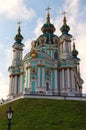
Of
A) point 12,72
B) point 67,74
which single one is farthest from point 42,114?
point 12,72

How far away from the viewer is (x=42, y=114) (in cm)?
3647

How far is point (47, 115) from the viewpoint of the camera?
118ft

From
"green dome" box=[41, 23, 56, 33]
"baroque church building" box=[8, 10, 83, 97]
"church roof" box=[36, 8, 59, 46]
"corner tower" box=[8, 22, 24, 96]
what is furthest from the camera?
"green dome" box=[41, 23, 56, 33]

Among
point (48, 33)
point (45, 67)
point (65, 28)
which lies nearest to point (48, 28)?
point (48, 33)

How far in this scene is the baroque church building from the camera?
56.4 m

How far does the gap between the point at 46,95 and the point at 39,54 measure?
14900 mm

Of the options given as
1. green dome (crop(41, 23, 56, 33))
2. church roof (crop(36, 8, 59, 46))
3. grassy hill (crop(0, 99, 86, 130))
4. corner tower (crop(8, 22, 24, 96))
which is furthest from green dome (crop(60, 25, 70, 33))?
grassy hill (crop(0, 99, 86, 130))

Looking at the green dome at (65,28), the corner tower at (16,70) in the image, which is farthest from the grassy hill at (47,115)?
the green dome at (65,28)

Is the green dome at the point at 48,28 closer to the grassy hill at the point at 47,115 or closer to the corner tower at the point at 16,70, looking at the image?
the corner tower at the point at 16,70

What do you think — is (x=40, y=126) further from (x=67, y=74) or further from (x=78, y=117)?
(x=67, y=74)

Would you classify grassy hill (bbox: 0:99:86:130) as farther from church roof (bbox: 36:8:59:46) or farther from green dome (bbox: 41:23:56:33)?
green dome (bbox: 41:23:56:33)

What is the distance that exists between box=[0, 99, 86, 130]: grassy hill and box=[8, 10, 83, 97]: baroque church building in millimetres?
10943

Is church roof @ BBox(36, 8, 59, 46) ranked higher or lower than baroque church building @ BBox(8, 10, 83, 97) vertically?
higher

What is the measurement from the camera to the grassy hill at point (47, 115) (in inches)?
1275
